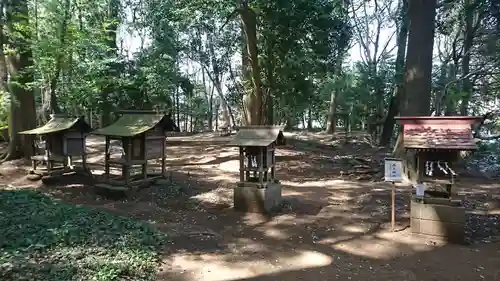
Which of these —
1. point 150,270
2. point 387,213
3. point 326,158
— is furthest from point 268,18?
point 150,270

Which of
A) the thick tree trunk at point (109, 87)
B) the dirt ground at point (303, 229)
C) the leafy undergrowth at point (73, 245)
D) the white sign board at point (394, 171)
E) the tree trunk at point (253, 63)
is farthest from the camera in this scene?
the thick tree trunk at point (109, 87)

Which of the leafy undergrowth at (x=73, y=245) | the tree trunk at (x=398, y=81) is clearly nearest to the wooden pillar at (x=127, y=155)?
the leafy undergrowth at (x=73, y=245)

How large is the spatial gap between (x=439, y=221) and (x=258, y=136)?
13.7 ft

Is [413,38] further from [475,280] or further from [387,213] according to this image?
[475,280]

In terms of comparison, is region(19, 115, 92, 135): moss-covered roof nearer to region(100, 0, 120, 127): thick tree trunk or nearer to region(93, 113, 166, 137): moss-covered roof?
region(93, 113, 166, 137): moss-covered roof

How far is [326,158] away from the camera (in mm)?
15773

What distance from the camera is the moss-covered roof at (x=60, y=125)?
10.7 metres

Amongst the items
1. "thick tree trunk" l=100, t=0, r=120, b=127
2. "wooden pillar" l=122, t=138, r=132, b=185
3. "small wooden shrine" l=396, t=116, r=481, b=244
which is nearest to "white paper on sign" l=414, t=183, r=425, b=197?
"small wooden shrine" l=396, t=116, r=481, b=244

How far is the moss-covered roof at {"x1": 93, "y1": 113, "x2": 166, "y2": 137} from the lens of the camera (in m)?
9.73

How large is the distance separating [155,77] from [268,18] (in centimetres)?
993

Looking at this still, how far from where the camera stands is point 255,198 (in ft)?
27.6

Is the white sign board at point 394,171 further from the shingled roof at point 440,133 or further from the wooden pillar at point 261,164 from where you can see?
the wooden pillar at point 261,164

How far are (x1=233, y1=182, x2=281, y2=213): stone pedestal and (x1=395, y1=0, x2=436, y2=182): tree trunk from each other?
4.73 m

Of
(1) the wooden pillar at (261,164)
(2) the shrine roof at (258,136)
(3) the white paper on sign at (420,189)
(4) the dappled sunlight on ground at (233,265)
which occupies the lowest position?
(4) the dappled sunlight on ground at (233,265)
